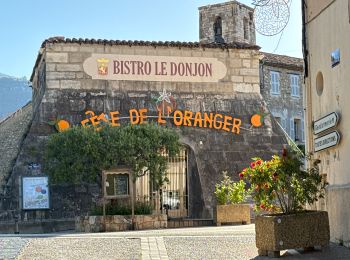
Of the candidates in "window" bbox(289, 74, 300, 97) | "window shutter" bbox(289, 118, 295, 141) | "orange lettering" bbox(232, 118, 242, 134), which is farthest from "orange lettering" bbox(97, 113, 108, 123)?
"window" bbox(289, 74, 300, 97)

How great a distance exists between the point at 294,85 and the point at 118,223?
2490 cm

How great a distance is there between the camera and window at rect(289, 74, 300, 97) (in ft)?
129

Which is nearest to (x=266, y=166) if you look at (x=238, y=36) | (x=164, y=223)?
(x=164, y=223)

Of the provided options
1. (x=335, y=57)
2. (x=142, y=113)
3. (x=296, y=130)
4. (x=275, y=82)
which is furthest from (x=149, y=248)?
(x=296, y=130)

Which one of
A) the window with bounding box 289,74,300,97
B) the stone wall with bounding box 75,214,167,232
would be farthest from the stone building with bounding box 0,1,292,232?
the window with bounding box 289,74,300,97

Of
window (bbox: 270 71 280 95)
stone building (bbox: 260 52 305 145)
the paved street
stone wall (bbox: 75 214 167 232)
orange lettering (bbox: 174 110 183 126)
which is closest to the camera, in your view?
the paved street

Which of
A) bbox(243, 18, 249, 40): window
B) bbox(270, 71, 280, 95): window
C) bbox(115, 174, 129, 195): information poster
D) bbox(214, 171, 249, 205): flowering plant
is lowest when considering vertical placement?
bbox(214, 171, 249, 205): flowering plant

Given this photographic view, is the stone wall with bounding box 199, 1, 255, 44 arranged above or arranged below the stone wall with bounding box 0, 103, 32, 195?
above

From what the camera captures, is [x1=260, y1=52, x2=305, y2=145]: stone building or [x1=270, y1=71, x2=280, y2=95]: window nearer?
[x1=260, y1=52, x2=305, y2=145]: stone building

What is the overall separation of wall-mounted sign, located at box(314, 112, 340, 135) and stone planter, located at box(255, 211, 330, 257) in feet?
6.90

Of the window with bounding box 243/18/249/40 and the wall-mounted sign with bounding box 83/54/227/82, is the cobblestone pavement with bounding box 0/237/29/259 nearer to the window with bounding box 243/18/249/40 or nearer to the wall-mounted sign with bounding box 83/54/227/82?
the wall-mounted sign with bounding box 83/54/227/82

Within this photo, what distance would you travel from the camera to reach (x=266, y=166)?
1002cm

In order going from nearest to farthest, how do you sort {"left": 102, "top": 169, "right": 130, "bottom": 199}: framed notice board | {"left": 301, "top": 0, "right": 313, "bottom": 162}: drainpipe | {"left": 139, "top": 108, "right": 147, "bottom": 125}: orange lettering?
{"left": 301, "top": 0, "right": 313, "bottom": 162}: drainpipe < {"left": 102, "top": 169, "right": 130, "bottom": 199}: framed notice board < {"left": 139, "top": 108, "right": 147, "bottom": 125}: orange lettering

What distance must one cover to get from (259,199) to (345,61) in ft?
9.06
